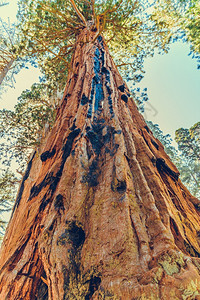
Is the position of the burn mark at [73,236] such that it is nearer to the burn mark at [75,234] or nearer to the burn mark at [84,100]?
the burn mark at [75,234]

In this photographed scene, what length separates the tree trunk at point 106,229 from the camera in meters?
1.01

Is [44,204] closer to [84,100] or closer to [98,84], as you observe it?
[84,100]

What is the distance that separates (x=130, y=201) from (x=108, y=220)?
22 cm

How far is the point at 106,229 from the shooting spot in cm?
131

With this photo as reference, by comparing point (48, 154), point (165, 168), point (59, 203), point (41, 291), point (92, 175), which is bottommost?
point (41, 291)

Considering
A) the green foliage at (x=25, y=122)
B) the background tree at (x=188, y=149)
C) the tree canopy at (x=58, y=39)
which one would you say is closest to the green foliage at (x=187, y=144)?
the background tree at (x=188, y=149)

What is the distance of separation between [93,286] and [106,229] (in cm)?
34

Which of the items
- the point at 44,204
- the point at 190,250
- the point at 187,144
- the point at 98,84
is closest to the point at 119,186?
the point at 190,250

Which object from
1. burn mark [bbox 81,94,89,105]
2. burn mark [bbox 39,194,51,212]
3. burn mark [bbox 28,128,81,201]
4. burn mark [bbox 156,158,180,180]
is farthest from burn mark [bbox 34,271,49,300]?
burn mark [bbox 81,94,89,105]

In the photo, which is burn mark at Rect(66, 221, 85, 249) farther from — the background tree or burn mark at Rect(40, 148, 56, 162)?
the background tree

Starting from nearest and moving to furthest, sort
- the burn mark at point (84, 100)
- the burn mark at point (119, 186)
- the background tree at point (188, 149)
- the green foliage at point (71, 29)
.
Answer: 1. the burn mark at point (119, 186)
2. the burn mark at point (84, 100)
3. the green foliage at point (71, 29)
4. the background tree at point (188, 149)

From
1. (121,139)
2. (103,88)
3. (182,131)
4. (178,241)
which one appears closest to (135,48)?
(103,88)

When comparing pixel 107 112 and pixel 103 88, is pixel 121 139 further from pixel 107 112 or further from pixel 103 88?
pixel 103 88

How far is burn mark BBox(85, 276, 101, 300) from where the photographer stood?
1074 mm
